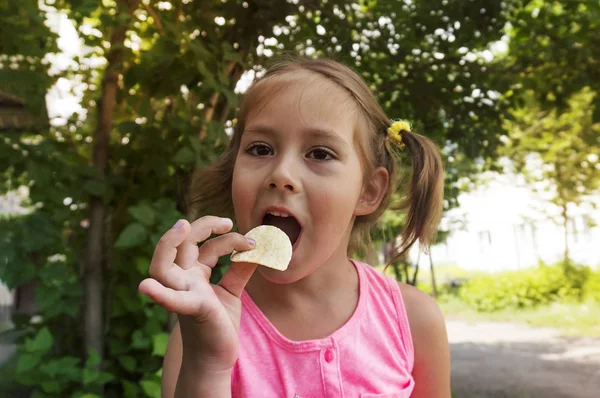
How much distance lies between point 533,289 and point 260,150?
10212mm

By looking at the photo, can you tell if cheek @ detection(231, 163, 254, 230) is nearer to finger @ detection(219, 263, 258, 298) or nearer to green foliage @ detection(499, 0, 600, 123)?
finger @ detection(219, 263, 258, 298)

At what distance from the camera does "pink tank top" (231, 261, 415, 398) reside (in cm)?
116

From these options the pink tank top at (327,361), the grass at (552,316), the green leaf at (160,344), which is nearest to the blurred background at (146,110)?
the green leaf at (160,344)

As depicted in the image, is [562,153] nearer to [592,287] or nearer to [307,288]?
[592,287]

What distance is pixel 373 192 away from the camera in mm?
1353

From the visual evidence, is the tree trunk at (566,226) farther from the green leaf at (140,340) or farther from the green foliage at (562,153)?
the green leaf at (140,340)

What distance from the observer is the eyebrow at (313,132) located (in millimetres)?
1110

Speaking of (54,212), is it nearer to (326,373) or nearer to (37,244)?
(37,244)

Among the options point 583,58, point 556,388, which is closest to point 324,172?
point 583,58

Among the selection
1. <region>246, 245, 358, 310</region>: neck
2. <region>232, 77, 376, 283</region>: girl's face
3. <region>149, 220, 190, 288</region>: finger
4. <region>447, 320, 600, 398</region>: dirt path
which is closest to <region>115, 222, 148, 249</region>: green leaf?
<region>246, 245, 358, 310</region>: neck

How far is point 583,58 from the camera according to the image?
9.32ft

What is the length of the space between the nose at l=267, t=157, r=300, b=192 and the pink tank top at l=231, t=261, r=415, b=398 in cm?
33

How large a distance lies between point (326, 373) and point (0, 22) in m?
1.87

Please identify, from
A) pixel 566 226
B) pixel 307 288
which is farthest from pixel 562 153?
pixel 307 288
